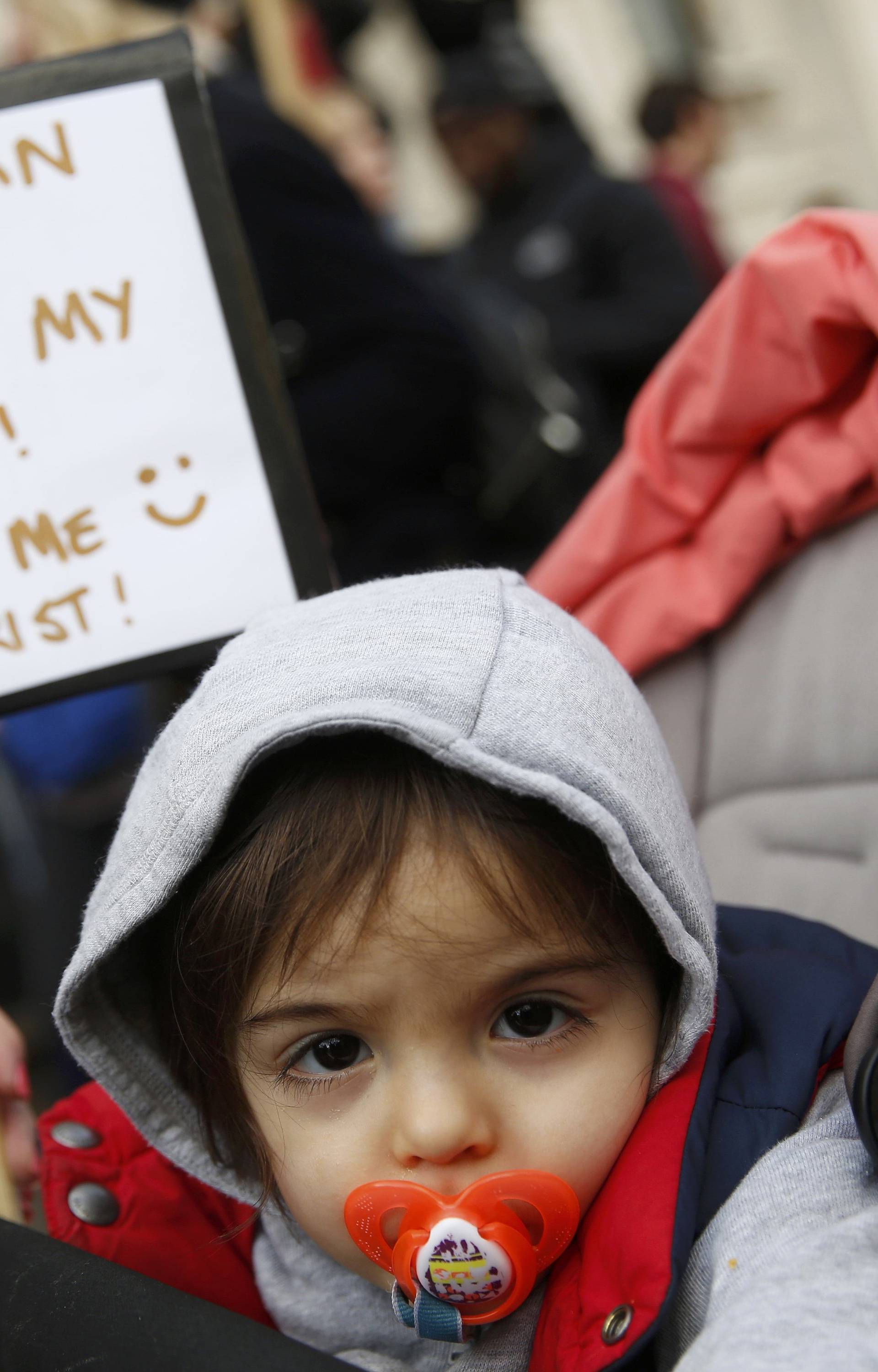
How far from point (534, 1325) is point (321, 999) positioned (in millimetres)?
262

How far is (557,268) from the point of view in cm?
238

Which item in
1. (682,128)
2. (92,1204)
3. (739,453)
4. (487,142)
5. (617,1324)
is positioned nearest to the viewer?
(617,1324)

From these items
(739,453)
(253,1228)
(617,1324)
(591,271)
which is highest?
(739,453)

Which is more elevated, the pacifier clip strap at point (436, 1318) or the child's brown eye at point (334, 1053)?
the child's brown eye at point (334, 1053)

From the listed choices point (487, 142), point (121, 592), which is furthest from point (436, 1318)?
point (487, 142)

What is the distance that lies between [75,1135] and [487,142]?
81.6 inches

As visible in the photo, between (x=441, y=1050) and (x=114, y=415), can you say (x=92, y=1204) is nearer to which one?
(x=441, y=1050)

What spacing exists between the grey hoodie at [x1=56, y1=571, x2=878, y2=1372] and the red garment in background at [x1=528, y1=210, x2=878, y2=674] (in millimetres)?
333

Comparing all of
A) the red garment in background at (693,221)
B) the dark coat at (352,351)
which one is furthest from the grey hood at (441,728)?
the red garment in background at (693,221)

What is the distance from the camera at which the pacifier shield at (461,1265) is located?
73cm

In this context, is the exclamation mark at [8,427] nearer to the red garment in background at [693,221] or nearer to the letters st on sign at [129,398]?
the letters st on sign at [129,398]

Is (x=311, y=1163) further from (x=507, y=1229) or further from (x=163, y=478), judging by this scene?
(x=163, y=478)

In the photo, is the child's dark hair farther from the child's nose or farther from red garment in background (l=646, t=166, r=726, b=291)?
red garment in background (l=646, t=166, r=726, b=291)

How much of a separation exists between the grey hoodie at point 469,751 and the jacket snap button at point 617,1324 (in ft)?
0.13
